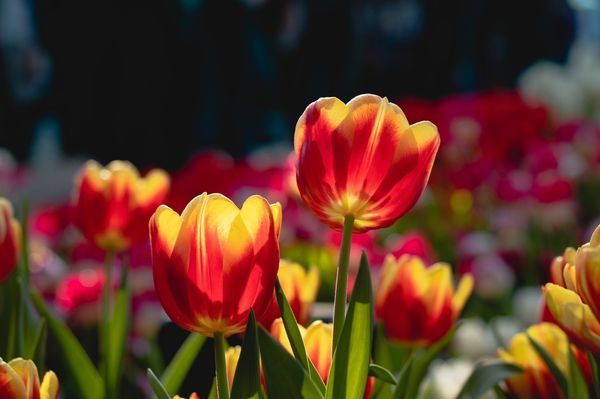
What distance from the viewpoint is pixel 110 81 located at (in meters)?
5.07

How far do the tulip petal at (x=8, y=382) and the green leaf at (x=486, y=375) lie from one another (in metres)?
0.31

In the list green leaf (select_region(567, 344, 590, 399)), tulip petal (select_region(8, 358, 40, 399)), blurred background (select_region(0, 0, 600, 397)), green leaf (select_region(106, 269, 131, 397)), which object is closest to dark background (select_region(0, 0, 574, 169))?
blurred background (select_region(0, 0, 600, 397))

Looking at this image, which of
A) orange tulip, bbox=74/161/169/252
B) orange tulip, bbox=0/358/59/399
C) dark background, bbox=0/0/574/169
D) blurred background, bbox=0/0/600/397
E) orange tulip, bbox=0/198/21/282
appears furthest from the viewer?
dark background, bbox=0/0/574/169

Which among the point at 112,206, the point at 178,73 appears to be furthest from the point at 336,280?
the point at 178,73

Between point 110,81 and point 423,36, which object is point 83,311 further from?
point 423,36

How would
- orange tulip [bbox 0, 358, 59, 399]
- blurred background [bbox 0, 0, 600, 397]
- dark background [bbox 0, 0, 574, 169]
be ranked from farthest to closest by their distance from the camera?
dark background [bbox 0, 0, 574, 169] < blurred background [bbox 0, 0, 600, 397] < orange tulip [bbox 0, 358, 59, 399]

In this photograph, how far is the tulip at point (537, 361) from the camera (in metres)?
0.81

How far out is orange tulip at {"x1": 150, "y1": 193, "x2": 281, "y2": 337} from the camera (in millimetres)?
627

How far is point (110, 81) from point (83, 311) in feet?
12.1

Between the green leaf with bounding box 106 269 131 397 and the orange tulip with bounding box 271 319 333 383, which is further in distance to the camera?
the green leaf with bounding box 106 269 131 397

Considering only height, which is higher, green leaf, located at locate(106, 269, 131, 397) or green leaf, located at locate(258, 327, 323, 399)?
green leaf, located at locate(258, 327, 323, 399)

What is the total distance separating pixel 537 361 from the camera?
0.81m

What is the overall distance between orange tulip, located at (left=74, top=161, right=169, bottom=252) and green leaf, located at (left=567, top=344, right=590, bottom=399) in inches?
18.5

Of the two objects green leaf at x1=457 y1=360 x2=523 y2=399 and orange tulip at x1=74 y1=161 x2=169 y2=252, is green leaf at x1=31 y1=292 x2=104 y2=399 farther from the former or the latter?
green leaf at x1=457 y1=360 x2=523 y2=399
